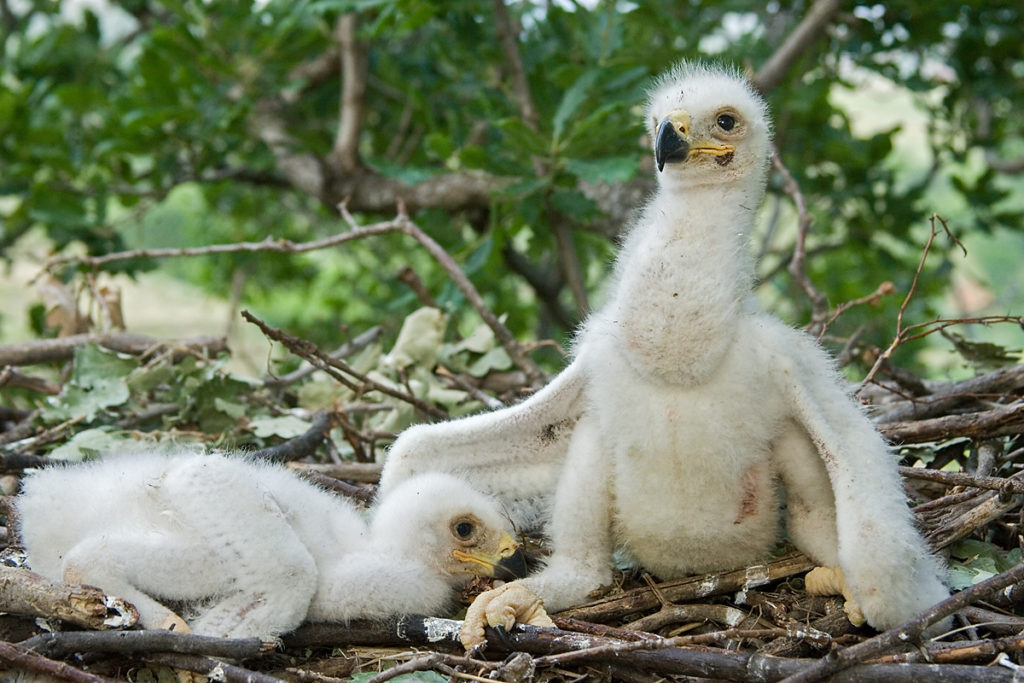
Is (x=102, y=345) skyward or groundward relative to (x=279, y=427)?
skyward

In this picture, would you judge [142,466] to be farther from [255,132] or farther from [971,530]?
[255,132]

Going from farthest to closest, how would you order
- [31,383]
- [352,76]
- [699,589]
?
[352,76], [31,383], [699,589]

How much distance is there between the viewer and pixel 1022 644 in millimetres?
2057

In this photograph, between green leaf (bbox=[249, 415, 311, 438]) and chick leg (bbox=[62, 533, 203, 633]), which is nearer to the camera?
chick leg (bbox=[62, 533, 203, 633])

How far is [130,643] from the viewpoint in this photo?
6.83 ft

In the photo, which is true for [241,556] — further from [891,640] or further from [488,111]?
[488,111]

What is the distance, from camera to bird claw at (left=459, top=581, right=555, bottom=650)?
228cm

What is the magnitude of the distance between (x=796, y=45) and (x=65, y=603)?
3.68m

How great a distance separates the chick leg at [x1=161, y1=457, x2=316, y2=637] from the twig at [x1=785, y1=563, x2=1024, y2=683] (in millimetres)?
1110

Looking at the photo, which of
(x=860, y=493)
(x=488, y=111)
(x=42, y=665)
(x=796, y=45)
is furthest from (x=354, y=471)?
(x=796, y=45)

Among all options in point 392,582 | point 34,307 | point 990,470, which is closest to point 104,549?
point 392,582

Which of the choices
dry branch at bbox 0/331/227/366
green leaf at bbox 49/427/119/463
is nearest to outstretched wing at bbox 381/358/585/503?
green leaf at bbox 49/427/119/463

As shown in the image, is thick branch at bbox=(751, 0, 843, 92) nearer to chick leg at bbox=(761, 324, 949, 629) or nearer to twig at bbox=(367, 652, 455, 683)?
chick leg at bbox=(761, 324, 949, 629)

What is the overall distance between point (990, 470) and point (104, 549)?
2192 millimetres
